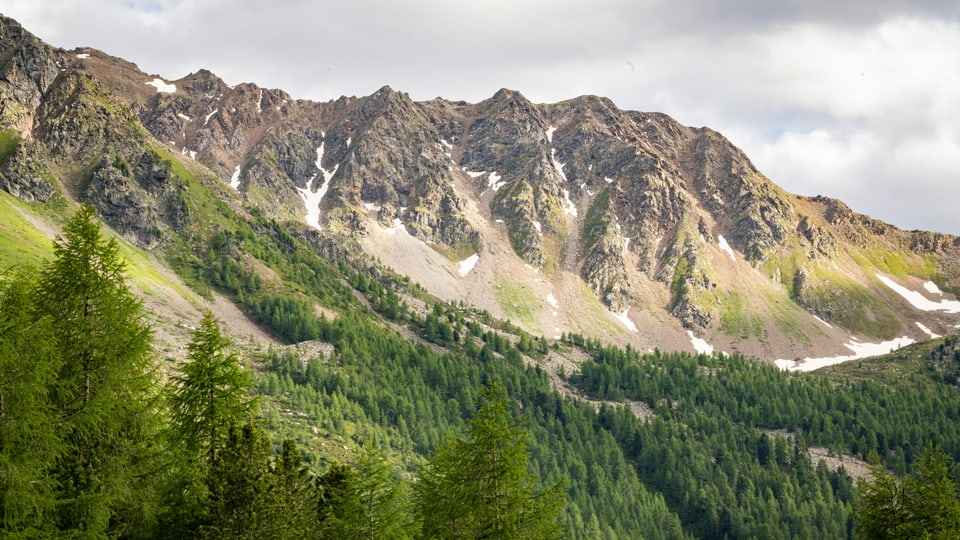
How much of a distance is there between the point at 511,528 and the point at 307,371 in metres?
164

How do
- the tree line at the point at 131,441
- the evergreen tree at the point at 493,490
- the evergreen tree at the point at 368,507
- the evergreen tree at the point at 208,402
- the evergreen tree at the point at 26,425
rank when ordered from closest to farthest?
the evergreen tree at the point at 26,425 → the tree line at the point at 131,441 → the evergreen tree at the point at 208,402 → the evergreen tree at the point at 493,490 → the evergreen tree at the point at 368,507

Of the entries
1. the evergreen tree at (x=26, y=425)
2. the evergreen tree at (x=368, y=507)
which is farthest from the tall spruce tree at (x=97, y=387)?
the evergreen tree at (x=368, y=507)

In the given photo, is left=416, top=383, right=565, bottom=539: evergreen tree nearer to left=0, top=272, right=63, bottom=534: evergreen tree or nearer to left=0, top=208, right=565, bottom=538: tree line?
left=0, top=208, right=565, bottom=538: tree line

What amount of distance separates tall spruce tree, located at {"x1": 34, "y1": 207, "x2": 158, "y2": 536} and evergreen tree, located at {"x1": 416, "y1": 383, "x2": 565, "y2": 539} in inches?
455

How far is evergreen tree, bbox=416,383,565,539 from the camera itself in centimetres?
2664

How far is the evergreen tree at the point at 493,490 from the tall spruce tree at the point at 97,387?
455 inches

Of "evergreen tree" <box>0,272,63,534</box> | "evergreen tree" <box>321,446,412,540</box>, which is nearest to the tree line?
"evergreen tree" <box>0,272,63,534</box>

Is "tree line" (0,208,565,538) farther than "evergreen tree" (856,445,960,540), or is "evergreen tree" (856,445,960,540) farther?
"evergreen tree" (856,445,960,540)

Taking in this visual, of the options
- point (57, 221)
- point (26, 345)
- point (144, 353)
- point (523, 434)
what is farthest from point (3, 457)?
point (57, 221)

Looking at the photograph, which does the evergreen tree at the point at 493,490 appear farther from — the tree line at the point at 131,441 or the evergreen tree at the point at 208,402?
the evergreen tree at the point at 208,402

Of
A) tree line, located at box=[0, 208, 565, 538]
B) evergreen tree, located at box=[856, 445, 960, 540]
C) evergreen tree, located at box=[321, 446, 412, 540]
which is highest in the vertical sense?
evergreen tree, located at box=[856, 445, 960, 540]

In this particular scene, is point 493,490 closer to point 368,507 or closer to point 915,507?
point 368,507

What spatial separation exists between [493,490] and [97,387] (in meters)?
14.7

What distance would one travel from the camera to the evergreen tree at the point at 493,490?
26641 millimetres
